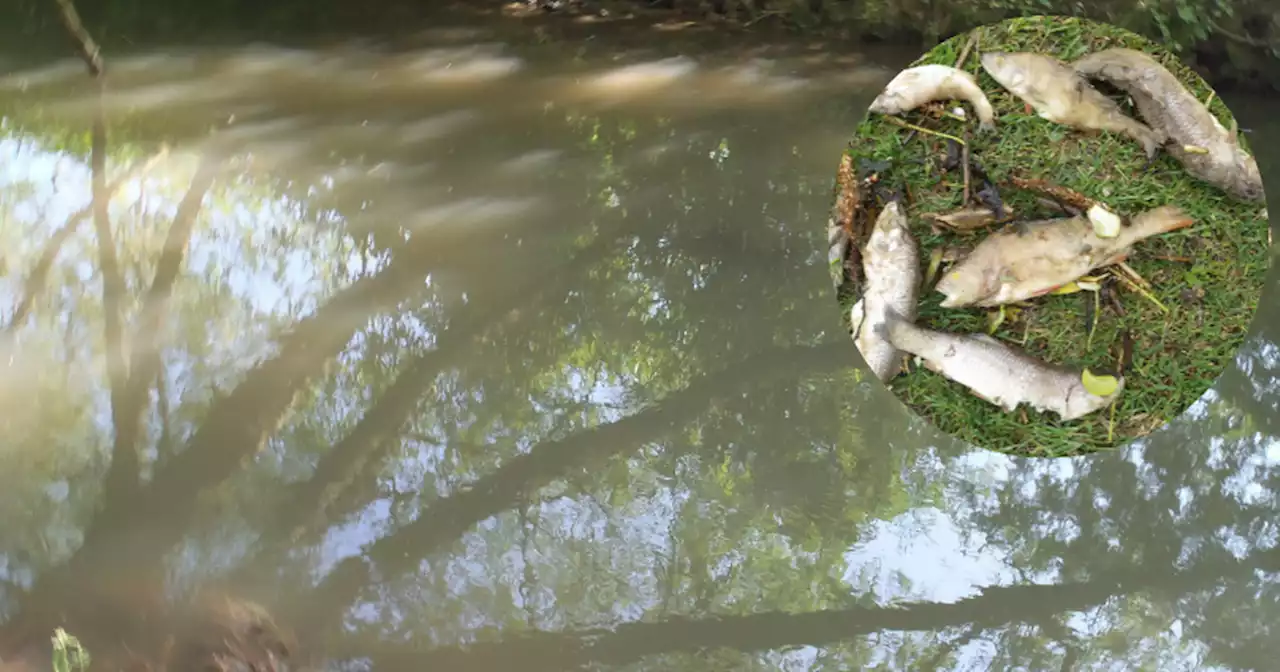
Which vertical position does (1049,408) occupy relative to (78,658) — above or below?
above

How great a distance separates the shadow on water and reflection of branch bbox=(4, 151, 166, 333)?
1 centimetres

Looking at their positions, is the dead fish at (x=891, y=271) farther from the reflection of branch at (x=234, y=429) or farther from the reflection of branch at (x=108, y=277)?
the reflection of branch at (x=108, y=277)

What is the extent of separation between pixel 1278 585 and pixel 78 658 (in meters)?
2.25

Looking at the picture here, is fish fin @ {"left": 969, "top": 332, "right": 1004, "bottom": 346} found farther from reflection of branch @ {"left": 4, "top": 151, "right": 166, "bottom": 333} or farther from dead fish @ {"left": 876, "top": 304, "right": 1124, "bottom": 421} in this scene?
reflection of branch @ {"left": 4, "top": 151, "right": 166, "bottom": 333}

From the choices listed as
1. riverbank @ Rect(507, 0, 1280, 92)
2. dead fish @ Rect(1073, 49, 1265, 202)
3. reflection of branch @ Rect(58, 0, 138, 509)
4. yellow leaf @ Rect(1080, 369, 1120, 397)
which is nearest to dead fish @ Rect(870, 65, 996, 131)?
dead fish @ Rect(1073, 49, 1265, 202)

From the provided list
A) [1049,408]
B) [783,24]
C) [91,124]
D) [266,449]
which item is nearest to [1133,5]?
[783,24]

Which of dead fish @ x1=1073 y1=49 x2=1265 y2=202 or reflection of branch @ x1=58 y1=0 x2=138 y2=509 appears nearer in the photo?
dead fish @ x1=1073 y1=49 x2=1265 y2=202

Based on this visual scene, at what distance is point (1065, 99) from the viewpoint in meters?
1.54

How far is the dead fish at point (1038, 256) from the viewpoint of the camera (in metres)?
1.48

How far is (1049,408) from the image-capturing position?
1486mm

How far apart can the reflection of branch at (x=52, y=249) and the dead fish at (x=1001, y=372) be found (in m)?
2.10

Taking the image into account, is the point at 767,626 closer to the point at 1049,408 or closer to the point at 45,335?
the point at 1049,408

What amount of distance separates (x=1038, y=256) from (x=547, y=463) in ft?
3.46

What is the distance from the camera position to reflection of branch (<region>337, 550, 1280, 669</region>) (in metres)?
1.55
